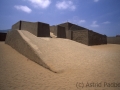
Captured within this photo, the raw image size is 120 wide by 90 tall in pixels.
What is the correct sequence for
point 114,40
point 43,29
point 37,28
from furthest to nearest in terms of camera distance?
1. point 114,40
2. point 43,29
3. point 37,28

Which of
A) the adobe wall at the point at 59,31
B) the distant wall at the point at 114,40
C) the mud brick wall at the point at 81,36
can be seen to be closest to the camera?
the mud brick wall at the point at 81,36

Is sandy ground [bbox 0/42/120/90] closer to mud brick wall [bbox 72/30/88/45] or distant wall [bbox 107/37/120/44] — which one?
mud brick wall [bbox 72/30/88/45]

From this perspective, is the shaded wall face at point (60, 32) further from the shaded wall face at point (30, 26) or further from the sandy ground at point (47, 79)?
the sandy ground at point (47, 79)

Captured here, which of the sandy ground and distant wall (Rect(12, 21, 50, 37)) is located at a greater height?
distant wall (Rect(12, 21, 50, 37))

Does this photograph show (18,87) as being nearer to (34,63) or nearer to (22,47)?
(34,63)

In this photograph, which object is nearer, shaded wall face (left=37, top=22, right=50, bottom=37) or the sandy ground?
the sandy ground

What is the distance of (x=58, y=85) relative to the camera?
3.43 m

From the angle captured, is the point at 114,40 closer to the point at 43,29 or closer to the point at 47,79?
the point at 43,29

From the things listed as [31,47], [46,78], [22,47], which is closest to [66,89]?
[46,78]

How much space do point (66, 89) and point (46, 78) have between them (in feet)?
3.59

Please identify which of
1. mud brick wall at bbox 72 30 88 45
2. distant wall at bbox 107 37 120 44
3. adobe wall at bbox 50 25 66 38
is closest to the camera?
mud brick wall at bbox 72 30 88 45

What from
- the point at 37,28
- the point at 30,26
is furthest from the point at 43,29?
the point at 30,26

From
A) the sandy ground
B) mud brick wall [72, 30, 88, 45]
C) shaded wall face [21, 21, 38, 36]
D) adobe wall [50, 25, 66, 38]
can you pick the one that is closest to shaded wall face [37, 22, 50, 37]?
shaded wall face [21, 21, 38, 36]

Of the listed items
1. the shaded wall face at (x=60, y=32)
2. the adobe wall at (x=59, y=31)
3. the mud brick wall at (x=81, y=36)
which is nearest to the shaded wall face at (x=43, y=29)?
the adobe wall at (x=59, y=31)
